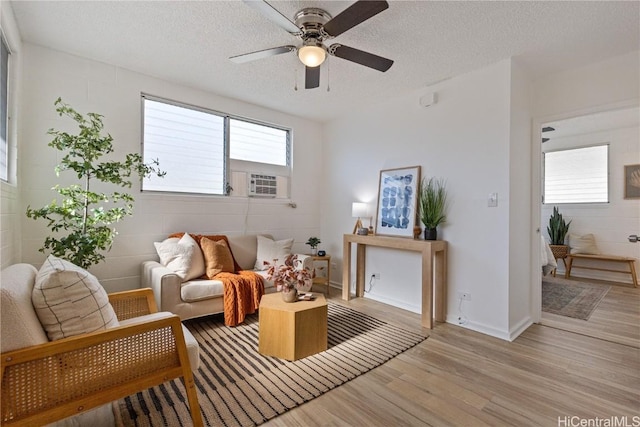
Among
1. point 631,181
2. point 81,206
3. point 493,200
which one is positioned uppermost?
point 631,181

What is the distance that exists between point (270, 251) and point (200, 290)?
42.7 inches

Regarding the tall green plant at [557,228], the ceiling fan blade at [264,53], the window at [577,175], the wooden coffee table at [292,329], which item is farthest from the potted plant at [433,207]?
the window at [577,175]

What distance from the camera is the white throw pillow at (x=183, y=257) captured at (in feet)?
9.40

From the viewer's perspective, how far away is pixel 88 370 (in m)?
1.30

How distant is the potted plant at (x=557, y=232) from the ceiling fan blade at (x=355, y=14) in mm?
5681

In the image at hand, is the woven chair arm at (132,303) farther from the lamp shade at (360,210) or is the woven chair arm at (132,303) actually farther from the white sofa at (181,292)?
the lamp shade at (360,210)

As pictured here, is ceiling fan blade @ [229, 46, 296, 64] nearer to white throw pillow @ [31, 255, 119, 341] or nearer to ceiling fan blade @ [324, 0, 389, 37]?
ceiling fan blade @ [324, 0, 389, 37]

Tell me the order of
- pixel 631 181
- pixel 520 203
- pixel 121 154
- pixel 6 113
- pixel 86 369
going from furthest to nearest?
1. pixel 631 181
2. pixel 121 154
3. pixel 520 203
4. pixel 6 113
5. pixel 86 369

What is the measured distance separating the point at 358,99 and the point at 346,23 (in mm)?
2023

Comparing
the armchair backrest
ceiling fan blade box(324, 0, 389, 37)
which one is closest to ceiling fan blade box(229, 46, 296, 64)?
ceiling fan blade box(324, 0, 389, 37)

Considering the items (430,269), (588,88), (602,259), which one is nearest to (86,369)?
(430,269)

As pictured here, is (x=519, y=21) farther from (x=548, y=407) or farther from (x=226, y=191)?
(x=226, y=191)

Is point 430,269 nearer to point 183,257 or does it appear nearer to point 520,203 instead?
point 520,203

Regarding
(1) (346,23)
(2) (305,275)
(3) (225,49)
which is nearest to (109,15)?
(3) (225,49)
